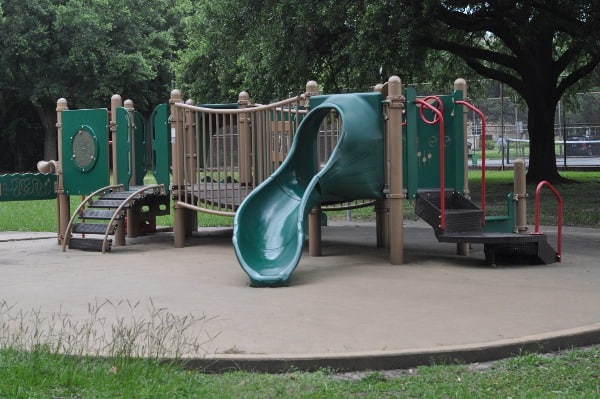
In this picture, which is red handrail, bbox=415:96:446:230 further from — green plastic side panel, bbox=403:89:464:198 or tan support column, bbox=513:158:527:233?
tan support column, bbox=513:158:527:233

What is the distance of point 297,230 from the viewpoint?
32.0ft

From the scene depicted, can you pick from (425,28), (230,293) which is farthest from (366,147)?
(425,28)

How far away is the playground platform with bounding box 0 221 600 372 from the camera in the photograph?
19.7 ft

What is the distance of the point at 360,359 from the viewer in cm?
573

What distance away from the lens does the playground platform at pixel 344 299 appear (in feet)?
19.7

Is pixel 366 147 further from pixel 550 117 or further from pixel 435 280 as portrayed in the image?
pixel 550 117

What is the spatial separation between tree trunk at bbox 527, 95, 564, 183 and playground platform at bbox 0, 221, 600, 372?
44.7 feet

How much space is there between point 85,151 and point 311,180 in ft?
15.4

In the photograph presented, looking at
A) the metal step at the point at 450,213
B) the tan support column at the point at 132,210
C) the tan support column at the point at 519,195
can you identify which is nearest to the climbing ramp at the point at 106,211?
the tan support column at the point at 132,210

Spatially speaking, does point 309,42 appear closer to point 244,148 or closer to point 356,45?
point 356,45

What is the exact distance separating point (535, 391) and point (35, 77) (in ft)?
143

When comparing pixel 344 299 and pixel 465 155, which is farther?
pixel 465 155

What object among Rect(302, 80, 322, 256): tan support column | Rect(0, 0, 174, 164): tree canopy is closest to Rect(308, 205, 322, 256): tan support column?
Rect(302, 80, 322, 256): tan support column

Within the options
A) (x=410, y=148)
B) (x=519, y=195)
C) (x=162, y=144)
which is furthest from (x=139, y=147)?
(x=519, y=195)
